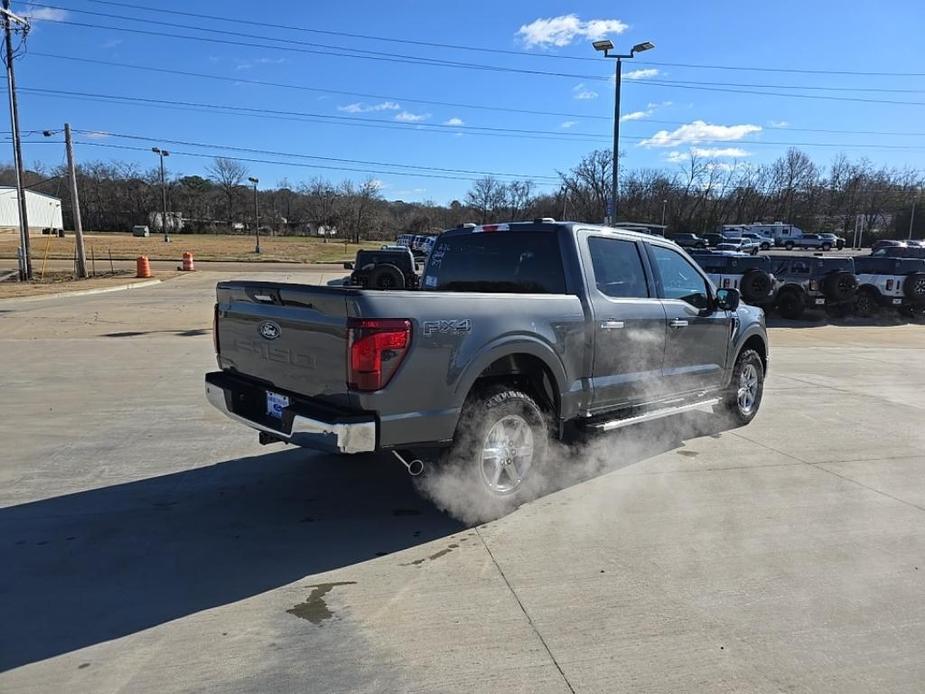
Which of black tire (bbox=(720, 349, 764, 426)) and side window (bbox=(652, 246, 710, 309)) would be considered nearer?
side window (bbox=(652, 246, 710, 309))

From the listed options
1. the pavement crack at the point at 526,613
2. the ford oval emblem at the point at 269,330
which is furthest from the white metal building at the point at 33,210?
the pavement crack at the point at 526,613

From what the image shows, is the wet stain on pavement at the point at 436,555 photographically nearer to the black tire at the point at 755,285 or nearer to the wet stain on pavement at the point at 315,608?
the wet stain on pavement at the point at 315,608

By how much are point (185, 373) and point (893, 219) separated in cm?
10883

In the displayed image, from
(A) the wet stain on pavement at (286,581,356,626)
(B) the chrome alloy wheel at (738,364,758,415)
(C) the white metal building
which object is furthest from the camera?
(C) the white metal building

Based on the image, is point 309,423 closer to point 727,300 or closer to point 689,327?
point 689,327

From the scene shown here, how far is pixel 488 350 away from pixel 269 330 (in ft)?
4.53

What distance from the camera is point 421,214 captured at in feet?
375

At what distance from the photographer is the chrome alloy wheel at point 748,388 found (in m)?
6.75

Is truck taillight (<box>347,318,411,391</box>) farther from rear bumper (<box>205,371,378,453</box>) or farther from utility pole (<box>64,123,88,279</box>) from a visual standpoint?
utility pole (<box>64,123,88,279</box>)

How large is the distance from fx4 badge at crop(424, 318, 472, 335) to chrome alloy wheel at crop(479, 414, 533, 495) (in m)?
0.73

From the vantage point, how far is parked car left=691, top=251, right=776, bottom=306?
17.2m

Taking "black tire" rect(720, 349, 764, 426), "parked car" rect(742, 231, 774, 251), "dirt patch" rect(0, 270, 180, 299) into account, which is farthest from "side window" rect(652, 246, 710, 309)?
"parked car" rect(742, 231, 774, 251)

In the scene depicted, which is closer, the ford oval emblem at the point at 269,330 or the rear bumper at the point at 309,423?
the rear bumper at the point at 309,423

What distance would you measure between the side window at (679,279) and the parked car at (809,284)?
13834 mm
